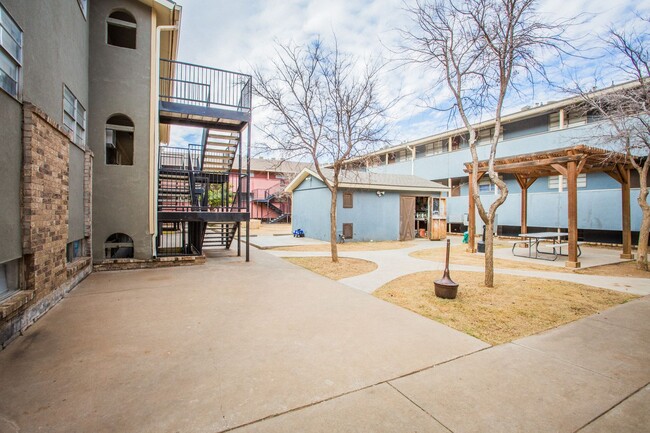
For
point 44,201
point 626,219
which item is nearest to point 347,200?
point 626,219

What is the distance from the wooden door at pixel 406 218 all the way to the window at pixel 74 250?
13886 millimetres

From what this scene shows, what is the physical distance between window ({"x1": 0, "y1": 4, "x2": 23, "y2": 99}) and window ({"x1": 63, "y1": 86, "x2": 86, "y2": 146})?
196 centimetres

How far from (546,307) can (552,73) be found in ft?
16.4

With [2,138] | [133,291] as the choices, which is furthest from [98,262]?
[2,138]

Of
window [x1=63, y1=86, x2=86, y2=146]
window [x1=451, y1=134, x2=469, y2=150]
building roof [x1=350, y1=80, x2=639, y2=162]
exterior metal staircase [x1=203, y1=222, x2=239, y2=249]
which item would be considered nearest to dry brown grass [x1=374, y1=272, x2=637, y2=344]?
building roof [x1=350, y1=80, x2=639, y2=162]

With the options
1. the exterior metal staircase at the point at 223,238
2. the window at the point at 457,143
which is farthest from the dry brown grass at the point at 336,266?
the window at the point at 457,143

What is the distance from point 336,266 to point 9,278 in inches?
261

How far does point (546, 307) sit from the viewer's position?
5141mm

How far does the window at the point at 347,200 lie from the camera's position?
1564cm

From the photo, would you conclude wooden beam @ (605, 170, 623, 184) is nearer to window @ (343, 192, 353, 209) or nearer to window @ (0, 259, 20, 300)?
window @ (343, 192, 353, 209)

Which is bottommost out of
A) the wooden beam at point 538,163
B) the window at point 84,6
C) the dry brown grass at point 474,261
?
the dry brown grass at point 474,261

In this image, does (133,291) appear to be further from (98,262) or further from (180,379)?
(180,379)

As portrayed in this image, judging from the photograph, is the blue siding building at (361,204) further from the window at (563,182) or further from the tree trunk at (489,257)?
the tree trunk at (489,257)

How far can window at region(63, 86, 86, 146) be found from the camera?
18.8 feet
